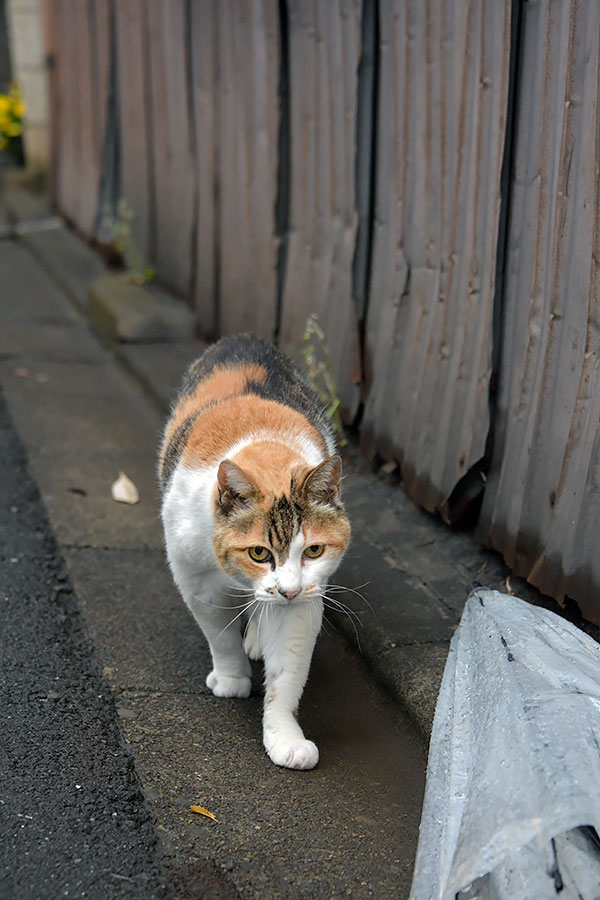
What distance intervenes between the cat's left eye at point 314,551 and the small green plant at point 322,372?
5.68 feet

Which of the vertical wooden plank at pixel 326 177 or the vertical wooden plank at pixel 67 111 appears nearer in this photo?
the vertical wooden plank at pixel 326 177

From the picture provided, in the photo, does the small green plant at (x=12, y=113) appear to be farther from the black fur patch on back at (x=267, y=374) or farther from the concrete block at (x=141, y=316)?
the black fur patch on back at (x=267, y=374)

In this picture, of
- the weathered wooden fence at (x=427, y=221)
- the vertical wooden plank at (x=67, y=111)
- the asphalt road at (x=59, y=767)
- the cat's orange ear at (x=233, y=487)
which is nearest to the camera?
the asphalt road at (x=59, y=767)

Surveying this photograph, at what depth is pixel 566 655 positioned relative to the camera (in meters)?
2.67

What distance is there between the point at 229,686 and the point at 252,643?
28 cm

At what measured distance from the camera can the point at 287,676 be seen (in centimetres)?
304

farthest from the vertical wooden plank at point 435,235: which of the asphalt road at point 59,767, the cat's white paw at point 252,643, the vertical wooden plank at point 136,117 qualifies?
the vertical wooden plank at point 136,117

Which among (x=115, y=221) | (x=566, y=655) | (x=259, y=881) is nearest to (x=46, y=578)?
(x=259, y=881)

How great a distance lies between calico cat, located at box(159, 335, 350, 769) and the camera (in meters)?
2.74

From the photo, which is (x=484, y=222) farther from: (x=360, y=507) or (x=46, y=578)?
(x=46, y=578)

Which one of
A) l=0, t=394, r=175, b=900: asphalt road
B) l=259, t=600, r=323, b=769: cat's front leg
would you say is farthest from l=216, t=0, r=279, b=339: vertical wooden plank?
l=259, t=600, r=323, b=769: cat's front leg

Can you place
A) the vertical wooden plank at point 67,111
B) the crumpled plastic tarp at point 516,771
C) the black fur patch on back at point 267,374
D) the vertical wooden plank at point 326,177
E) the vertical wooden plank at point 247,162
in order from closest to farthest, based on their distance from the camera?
the crumpled plastic tarp at point 516,771
the black fur patch on back at point 267,374
the vertical wooden plank at point 326,177
the vertical wooden plank at point 247,162
the vertical wooden plank at point 67,111

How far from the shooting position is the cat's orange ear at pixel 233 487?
2.68m

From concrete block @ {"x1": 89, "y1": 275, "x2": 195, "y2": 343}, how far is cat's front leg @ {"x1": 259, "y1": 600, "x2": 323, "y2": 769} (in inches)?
150
